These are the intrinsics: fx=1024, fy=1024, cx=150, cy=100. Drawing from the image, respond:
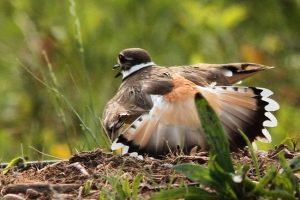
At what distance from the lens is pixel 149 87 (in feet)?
24.8

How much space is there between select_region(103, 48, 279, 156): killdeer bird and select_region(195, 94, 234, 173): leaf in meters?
1.17

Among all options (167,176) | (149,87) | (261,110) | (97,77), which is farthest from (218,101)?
(97,77)

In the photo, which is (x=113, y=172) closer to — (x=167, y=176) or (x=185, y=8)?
(x=167, y=176)

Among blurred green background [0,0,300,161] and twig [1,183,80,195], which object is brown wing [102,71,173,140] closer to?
twig [1,183,80,195]

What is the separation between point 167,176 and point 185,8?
763 cm

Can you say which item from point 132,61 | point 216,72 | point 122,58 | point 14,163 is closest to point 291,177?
point 14,163

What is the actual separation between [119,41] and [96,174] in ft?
24.1

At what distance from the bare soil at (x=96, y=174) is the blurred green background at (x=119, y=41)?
5.45m

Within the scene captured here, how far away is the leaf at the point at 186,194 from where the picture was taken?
4.98 meters

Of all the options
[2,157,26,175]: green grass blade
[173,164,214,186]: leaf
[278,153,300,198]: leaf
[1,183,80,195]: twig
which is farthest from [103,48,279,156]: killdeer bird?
[278,153,300,198]: leaf

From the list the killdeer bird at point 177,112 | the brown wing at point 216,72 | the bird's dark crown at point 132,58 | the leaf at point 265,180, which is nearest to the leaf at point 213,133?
the leaf at point 265,180

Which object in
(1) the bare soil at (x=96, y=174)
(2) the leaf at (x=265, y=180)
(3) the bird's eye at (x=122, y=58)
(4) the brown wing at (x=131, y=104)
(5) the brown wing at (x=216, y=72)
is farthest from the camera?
(3) the bird's eye at (x=122, y=58)

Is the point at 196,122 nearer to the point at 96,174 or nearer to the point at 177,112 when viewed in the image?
the point at 177,112

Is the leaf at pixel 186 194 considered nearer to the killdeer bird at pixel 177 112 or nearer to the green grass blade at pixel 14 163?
the killdeer bird at pixel 177 112
